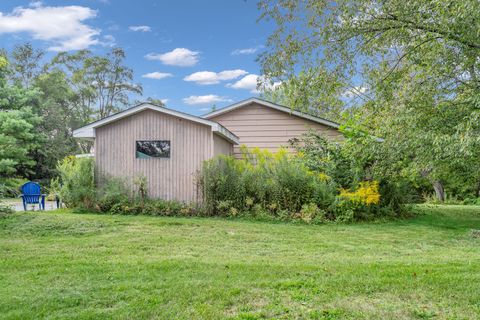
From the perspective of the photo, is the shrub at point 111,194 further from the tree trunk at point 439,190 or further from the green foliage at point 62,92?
the tree trunk at point 439,190

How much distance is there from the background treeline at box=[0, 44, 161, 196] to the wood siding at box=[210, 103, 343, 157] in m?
14.8

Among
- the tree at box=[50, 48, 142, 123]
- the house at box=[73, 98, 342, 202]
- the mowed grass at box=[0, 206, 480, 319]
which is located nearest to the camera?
the mowed grass at box=[0, 206, 480, 319]

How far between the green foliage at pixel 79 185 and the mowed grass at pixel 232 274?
9.88 ft

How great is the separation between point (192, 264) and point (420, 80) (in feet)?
19.2

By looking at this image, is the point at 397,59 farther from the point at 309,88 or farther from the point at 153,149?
the point at 153,149

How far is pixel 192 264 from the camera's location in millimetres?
4441

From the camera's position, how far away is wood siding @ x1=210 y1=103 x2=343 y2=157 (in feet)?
42.0

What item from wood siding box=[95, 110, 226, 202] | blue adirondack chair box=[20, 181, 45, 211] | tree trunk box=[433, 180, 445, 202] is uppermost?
wood siding box=[95, 110, 226, 202]

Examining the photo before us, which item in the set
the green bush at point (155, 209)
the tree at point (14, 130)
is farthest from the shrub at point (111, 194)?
the tree at point (14, 130)

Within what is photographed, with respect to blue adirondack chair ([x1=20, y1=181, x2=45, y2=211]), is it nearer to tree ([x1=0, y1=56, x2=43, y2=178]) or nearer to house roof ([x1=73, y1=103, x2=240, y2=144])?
house roof ([x1=73, y1=103, x2=240, y2=144])

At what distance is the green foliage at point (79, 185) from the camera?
1029 cm

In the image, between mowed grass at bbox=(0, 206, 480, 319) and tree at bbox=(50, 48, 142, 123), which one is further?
tree at bbox=(50, 48, 142, 123)

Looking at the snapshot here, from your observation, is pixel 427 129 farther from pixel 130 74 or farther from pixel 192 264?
pixel 130 74

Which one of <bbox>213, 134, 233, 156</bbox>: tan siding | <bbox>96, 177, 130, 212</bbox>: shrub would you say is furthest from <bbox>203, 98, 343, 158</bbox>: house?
<bbox>96, 177, 130, 212</bbox>: shrub
